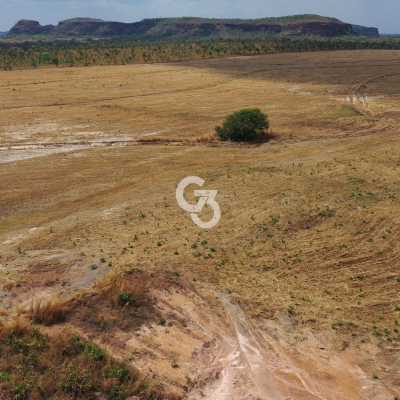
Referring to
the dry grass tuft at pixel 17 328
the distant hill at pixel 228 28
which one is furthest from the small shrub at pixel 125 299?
the distant hill at pixel 228 28

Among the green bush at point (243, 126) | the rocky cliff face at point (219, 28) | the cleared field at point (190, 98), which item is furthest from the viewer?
the rocky cliff face at point (219, 28)

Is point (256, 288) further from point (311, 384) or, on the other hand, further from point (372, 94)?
point (372, 94)

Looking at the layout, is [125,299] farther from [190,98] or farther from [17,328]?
[190,98]

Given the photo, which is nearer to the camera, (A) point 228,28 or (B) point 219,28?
(A) point 228,28
